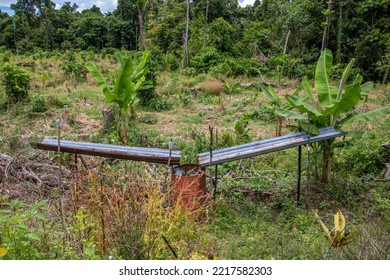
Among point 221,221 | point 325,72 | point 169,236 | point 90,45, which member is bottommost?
point 221,221

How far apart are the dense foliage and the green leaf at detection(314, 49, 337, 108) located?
8336 mm

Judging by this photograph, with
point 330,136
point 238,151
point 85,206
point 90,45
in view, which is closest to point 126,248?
point 85,206

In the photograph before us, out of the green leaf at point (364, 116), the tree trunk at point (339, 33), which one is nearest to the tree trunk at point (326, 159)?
the green leaf at point (364, 116)

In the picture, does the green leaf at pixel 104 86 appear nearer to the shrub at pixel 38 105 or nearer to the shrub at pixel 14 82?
the shrub at pixel 38 105

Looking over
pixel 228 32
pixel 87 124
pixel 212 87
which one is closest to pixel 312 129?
pixel 87 124

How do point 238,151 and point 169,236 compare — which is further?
point 238,151

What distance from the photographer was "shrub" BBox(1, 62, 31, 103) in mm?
8844

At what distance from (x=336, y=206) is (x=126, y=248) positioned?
271 centimetres

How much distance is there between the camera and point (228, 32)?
1809 cm

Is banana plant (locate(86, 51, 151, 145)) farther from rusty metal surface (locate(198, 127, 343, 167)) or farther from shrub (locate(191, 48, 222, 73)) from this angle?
shrub (locate(191, 48, 222, 73))

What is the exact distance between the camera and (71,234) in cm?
266

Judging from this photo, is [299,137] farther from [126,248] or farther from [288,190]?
[126,248]

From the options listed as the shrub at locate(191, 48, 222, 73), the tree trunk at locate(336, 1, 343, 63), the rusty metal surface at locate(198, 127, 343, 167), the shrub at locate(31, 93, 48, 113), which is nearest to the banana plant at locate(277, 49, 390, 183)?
the rusty metal surface at locate(198, 127, 343, 167)

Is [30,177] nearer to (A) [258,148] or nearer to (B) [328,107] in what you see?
(A) [258,148]
